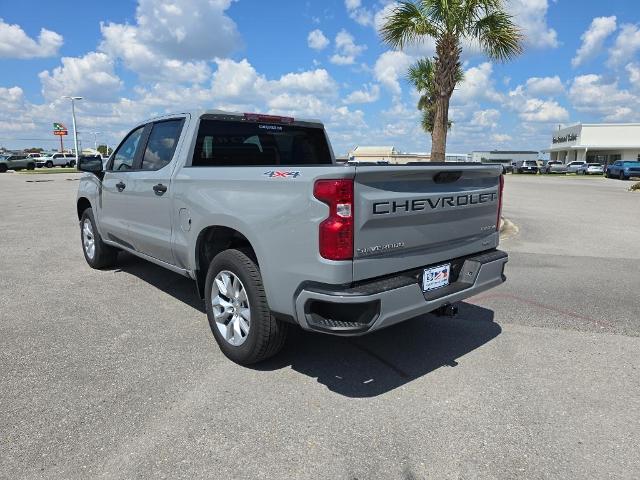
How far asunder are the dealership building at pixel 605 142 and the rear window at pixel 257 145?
68.3 m

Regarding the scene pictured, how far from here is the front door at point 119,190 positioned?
17.2 feet

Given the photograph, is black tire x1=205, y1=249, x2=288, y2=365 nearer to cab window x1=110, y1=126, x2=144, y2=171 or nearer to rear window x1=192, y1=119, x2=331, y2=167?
rear window x1=192, y1=119, x2=331, y2=167

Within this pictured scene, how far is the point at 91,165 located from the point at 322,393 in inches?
167

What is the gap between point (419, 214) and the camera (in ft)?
10.7

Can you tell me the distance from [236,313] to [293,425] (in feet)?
3.47

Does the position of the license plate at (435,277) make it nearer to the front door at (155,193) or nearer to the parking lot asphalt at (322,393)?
the parking lot asphalt at (322,393)

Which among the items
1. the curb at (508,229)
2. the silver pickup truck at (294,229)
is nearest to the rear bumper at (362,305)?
the silver pickup truck at (294,229)

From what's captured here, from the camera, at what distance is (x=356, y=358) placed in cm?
385

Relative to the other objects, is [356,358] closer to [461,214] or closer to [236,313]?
[236,313]

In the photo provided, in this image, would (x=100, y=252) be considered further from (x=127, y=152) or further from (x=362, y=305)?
(x=362, y=305)

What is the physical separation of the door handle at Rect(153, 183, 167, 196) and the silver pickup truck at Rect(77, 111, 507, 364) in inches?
0.8

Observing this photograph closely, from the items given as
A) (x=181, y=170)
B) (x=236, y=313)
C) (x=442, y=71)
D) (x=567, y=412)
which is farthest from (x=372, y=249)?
(x=442, y=71)

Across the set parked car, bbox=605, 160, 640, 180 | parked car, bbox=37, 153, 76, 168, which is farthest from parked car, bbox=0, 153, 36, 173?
parked car, bbox=605, 160, 640, 180

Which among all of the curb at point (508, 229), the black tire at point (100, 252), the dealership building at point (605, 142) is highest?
the dealership building at point (605, 142)
